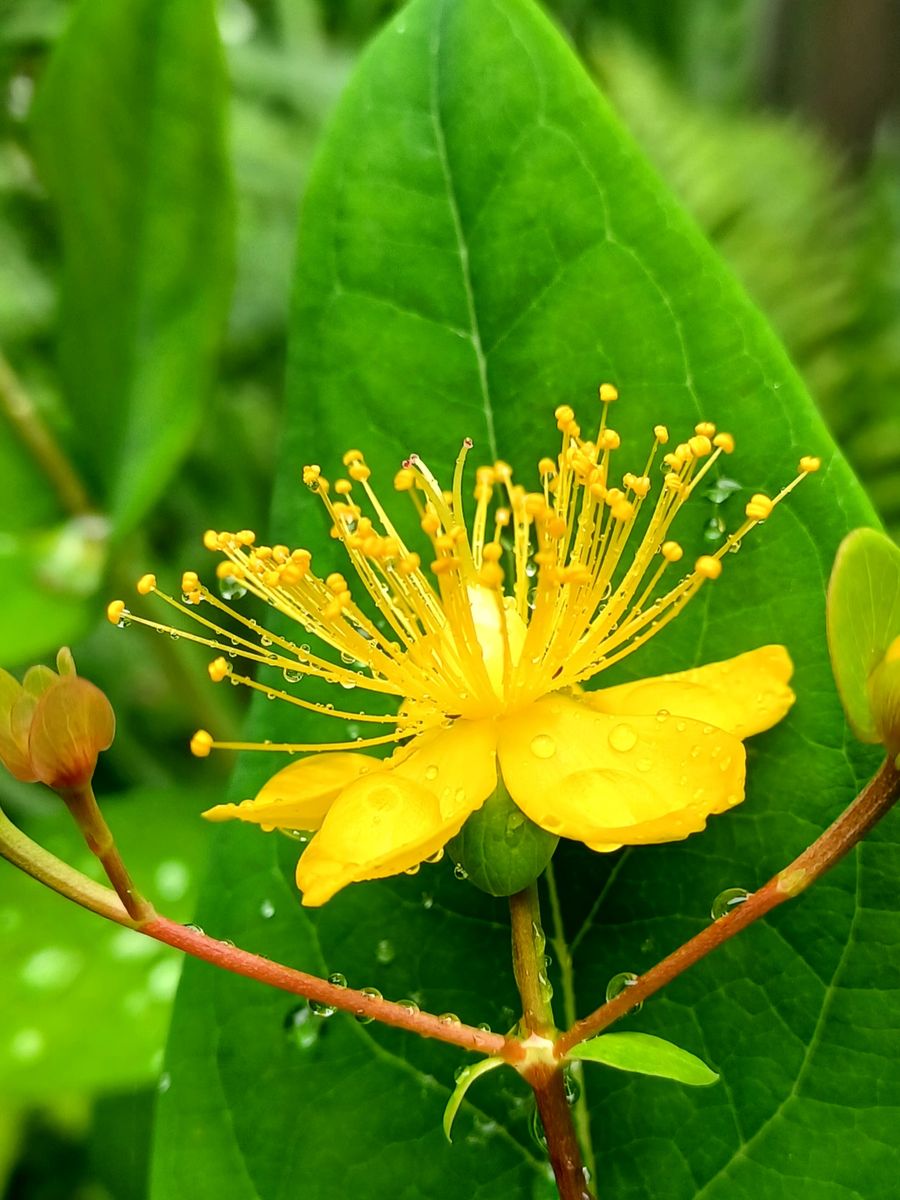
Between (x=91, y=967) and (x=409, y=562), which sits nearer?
(x=409, y=562)

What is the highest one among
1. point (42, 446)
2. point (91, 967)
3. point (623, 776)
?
point (623, 776)

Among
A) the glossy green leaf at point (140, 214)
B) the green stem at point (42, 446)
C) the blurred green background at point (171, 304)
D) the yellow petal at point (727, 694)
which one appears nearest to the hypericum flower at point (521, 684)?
the yellow petal at point (727, 694)

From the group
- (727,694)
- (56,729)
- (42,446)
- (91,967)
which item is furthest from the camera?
(42,446)

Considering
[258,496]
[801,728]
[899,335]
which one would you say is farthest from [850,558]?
[899,335]

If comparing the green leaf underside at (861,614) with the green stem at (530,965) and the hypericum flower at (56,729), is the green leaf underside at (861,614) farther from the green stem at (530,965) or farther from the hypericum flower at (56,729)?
the hypericum flower at (56,729)

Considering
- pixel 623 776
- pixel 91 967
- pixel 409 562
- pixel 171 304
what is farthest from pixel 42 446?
pixel 623 776

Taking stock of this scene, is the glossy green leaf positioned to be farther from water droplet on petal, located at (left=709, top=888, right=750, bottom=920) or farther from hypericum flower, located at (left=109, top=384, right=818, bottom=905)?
water droplet on petal, located at (left=709, top=888, right=750, bottom=920)

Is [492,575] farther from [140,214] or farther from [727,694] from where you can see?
[140,214]
